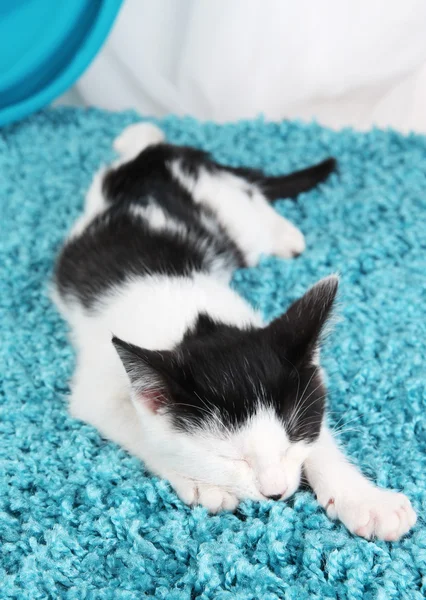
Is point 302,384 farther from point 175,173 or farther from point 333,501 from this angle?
point 175,173

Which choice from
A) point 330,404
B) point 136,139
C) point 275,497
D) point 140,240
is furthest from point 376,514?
point 136,139

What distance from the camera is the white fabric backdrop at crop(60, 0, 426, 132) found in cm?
295

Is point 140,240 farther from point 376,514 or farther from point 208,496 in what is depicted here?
point 376,514

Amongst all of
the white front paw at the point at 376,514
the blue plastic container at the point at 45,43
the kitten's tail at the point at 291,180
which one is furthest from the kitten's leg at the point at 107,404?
the blue plastic container at the point at 45,43

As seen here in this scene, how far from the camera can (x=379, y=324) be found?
1.94 metres

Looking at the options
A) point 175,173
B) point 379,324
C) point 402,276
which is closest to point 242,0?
point 175,173

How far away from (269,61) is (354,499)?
225 centimetres

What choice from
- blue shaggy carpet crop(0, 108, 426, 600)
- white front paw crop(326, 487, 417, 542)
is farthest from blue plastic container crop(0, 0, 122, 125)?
white front paw crop(326, 487, 417, 542)

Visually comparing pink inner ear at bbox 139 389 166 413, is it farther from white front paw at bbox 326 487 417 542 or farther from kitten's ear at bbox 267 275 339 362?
white front paw at bbox 326 487 417 542

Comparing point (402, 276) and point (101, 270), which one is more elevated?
point (101, 270)

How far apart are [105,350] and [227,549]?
2.03 ft

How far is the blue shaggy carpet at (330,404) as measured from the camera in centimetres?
124

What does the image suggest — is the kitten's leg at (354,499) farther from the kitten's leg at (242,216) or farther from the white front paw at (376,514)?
the kitten's leg at (242,216)

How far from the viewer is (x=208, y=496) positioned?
4.44 ft
